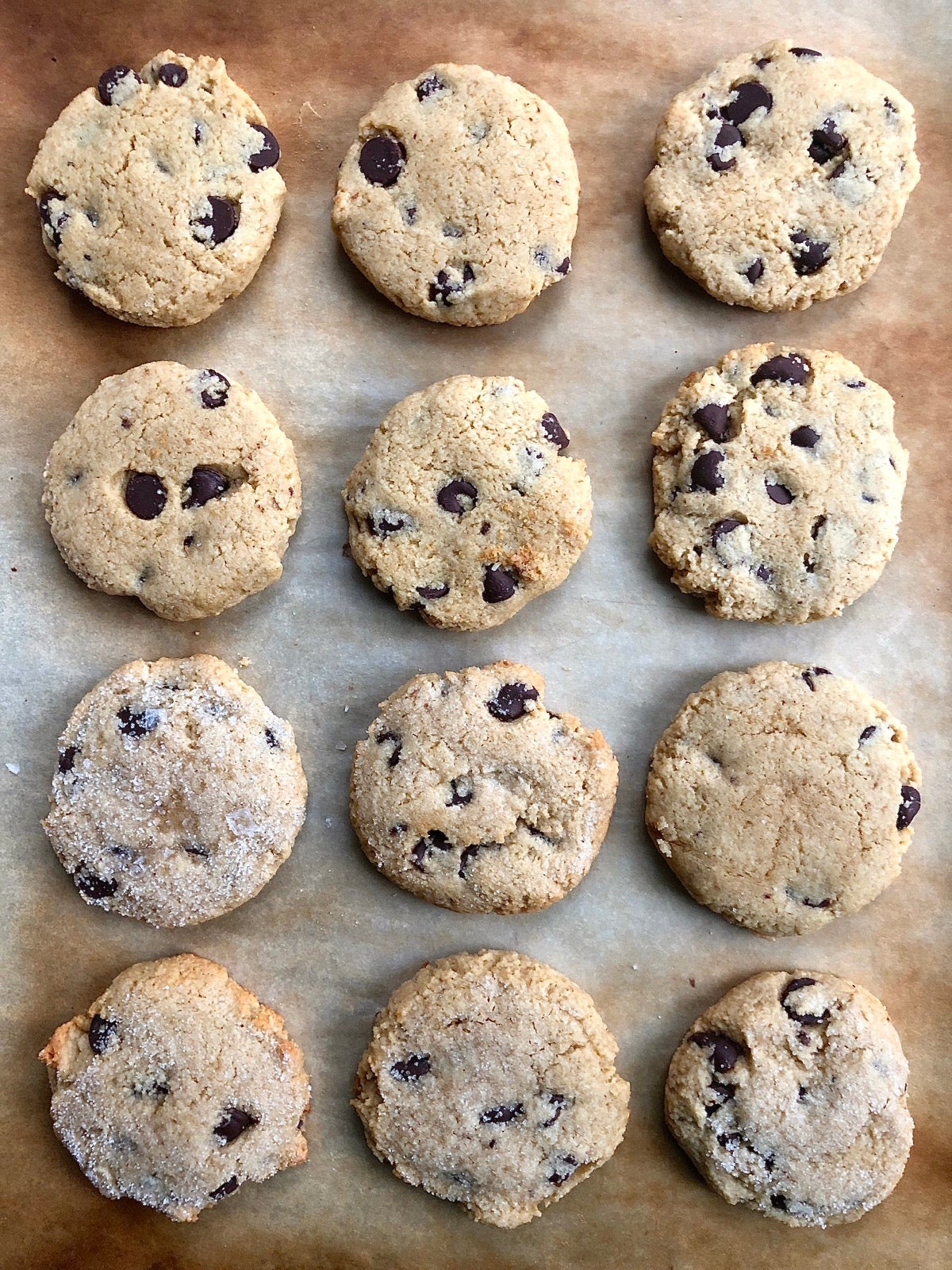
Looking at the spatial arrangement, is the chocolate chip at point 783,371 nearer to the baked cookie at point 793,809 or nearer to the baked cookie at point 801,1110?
the baked cookie at point 793,809

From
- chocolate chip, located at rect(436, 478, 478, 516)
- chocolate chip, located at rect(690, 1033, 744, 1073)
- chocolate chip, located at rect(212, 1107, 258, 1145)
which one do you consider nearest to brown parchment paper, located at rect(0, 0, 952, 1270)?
chocolate chip, located at rect(690, 1033, 744, 1073)

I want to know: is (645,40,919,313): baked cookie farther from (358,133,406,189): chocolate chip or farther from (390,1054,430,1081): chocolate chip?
(390,1054,430,1081): chocolate chip

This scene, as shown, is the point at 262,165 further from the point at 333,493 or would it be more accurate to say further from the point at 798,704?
the point at 798,704

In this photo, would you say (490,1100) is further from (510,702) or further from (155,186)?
(155,186)

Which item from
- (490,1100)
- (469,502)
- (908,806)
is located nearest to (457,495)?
(469,502)

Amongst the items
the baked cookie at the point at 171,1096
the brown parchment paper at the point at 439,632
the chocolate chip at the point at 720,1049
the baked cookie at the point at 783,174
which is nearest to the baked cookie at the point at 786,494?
the brown parchment paper at the point at 439,632
